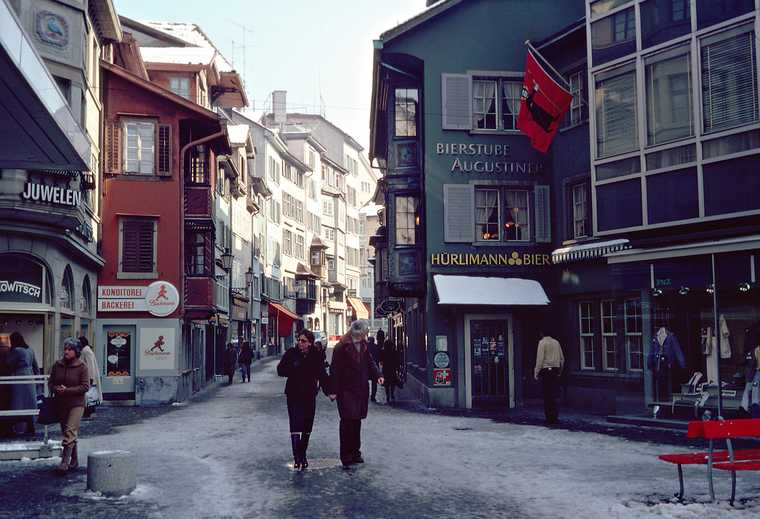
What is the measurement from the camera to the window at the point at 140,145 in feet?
94.1

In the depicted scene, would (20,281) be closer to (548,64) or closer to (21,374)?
(21,374)

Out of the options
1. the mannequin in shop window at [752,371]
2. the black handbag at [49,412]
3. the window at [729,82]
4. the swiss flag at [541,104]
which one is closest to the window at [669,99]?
the window at [729,82]

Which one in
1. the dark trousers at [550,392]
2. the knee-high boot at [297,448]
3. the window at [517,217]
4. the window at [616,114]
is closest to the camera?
the knee-high boot at [297,448]

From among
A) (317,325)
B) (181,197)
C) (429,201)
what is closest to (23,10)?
(181,197)

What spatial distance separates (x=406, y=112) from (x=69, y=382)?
16.4m

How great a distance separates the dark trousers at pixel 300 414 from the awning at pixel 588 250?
31.4 ft

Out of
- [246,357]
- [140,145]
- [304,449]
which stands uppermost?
[140,145]

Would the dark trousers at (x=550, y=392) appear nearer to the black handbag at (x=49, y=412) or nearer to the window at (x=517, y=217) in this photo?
the window at (x=517, y=217)

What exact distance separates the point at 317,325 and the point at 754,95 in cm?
7037

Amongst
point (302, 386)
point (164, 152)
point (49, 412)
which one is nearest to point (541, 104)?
point (164, 152)

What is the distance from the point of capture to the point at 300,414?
12688mm

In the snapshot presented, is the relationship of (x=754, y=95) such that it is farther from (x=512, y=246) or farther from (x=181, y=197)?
(x=181, y=197)

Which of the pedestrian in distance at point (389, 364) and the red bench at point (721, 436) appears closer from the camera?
the red bench at point (721, 436)

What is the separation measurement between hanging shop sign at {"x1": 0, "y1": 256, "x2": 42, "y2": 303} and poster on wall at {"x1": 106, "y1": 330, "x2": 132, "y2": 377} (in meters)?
6.04
